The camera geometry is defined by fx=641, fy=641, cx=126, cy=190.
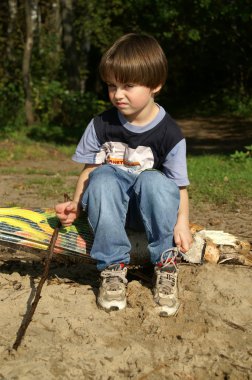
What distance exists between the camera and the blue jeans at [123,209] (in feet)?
10.6

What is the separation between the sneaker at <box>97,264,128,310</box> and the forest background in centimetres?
870

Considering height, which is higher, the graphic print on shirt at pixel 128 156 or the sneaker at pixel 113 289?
the graphic print on shirt at pixel 128 156

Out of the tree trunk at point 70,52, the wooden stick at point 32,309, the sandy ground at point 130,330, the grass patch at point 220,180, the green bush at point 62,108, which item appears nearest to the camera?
the sandy ground at point 130,330

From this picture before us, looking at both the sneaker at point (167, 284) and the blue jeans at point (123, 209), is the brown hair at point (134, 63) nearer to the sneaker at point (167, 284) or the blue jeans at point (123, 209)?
the blue jeans at point (123, 209)

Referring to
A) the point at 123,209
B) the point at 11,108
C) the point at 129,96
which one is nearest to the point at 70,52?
the point at 11,108

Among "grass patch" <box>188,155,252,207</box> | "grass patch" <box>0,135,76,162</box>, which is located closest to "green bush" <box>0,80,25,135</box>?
"grass patch" <box>0,135,76,162</box>

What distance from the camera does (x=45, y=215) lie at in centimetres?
377

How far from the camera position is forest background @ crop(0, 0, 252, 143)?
47.4 feet

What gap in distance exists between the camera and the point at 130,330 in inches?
121

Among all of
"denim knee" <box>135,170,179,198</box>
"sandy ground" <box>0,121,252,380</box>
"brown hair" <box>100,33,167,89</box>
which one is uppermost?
"brown hair" <box>100,33,167,89</box>

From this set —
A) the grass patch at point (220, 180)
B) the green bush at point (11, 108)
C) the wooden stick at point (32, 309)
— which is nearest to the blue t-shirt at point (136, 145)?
the wooden stick at point (32, 309)

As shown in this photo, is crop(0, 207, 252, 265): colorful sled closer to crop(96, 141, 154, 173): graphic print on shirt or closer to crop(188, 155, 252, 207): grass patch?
crop(96, 141, 154, 173): graphic print on shirt

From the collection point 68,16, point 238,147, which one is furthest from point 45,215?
point 68,16

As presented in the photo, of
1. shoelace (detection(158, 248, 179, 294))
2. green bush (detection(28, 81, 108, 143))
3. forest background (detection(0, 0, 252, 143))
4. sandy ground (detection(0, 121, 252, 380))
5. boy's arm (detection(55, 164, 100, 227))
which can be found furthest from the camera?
green bush (detection(28, 81, 108, 143))
